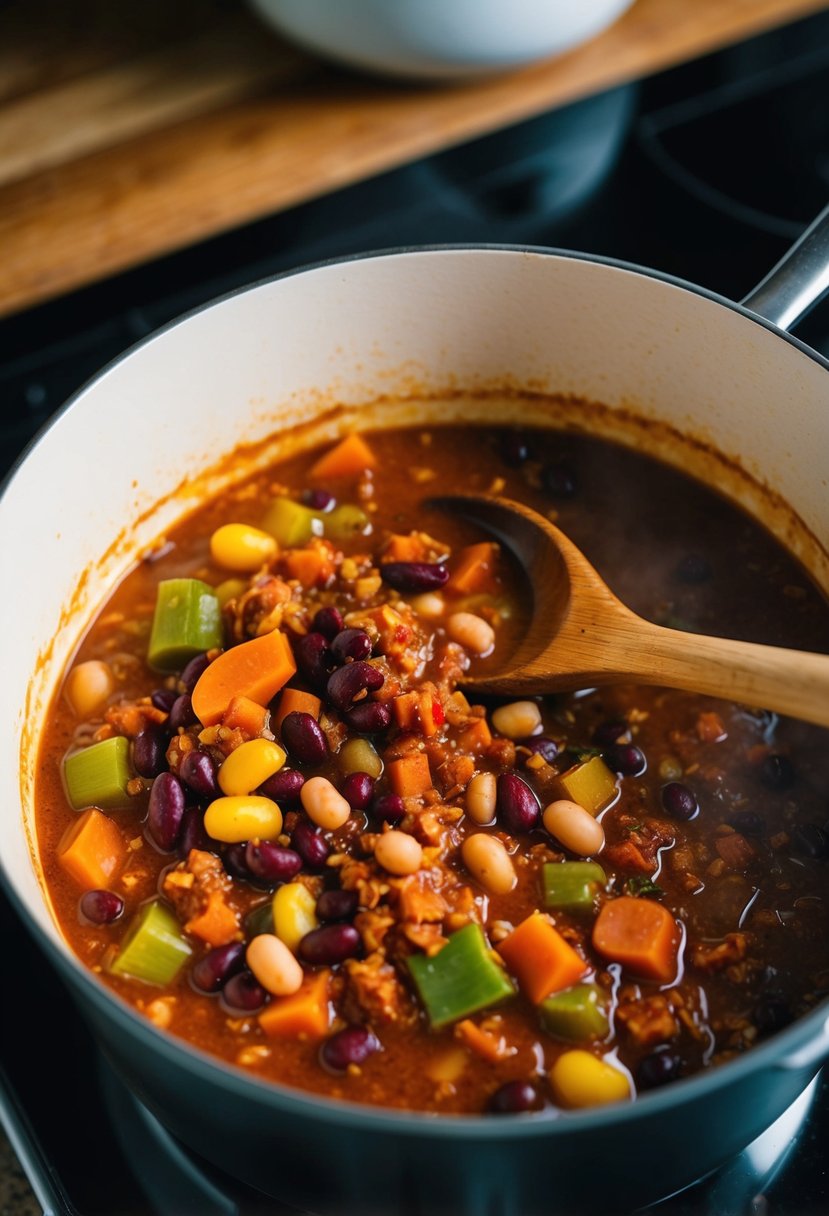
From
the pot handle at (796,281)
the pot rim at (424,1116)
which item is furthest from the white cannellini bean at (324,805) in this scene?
the pot handle at (796,281)

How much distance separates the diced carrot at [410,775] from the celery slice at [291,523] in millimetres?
560

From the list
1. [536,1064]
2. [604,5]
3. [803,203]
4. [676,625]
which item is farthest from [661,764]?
[604,5]

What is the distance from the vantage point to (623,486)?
7.90 ft

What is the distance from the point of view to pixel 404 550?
7.49ft

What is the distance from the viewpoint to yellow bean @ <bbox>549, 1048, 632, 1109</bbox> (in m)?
1.63

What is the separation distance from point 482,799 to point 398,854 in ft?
0.66

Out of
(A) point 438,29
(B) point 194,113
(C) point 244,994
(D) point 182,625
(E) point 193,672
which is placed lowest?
(C) point 244,994

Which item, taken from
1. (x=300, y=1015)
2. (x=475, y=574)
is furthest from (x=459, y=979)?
(x=475, y=574)

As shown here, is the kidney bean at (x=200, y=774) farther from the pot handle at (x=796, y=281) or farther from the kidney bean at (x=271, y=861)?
the pot handle at (x=796, y=281)

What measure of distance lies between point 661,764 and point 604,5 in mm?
1829

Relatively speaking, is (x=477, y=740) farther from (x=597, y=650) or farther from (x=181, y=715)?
(x=181, y=715)

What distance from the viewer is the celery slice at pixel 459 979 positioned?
5.62 feet

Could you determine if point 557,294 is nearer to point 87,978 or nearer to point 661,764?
point 661,764

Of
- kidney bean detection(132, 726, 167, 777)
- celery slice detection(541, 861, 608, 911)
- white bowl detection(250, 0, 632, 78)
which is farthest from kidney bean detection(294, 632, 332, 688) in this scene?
white bowl detection(250, 0, 632, 78)
